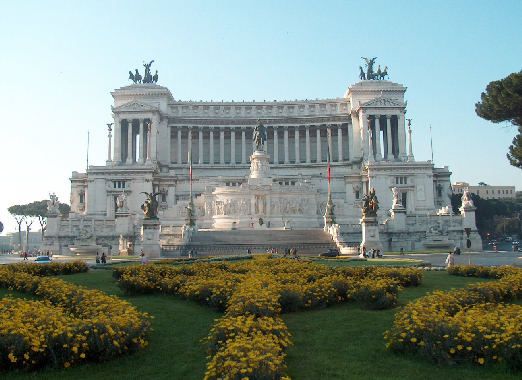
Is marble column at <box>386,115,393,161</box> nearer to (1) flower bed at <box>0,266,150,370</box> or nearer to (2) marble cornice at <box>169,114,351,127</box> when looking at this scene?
(2) marble cornice at <box>169,114,351,127</box>

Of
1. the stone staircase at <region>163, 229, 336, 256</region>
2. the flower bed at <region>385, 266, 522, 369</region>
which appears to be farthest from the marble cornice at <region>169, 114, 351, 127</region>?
the flower bed at <region>385, 266, 522, 369</region>

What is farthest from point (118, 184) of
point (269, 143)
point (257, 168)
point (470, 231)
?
point (470, 231)

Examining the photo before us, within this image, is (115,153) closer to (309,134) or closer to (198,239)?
(309,134)

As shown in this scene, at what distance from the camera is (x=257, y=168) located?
86.0 metres

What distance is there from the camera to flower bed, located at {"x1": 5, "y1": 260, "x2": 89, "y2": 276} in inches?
1007

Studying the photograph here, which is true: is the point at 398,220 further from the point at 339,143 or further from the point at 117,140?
the point at 117,140

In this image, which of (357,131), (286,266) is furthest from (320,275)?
(357,131)

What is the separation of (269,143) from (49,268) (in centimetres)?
8952

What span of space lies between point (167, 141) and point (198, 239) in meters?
51.9

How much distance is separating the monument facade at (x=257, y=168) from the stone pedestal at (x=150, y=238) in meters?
18.2

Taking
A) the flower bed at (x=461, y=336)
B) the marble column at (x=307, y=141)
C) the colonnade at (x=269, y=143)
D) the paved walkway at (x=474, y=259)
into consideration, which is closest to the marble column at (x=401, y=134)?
the colonnade at (x=269, y=143)

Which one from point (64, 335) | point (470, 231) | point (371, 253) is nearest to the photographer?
point (64, 335)

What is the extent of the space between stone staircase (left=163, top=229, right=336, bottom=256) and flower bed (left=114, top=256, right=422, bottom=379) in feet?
95.1

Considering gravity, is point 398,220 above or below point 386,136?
below
